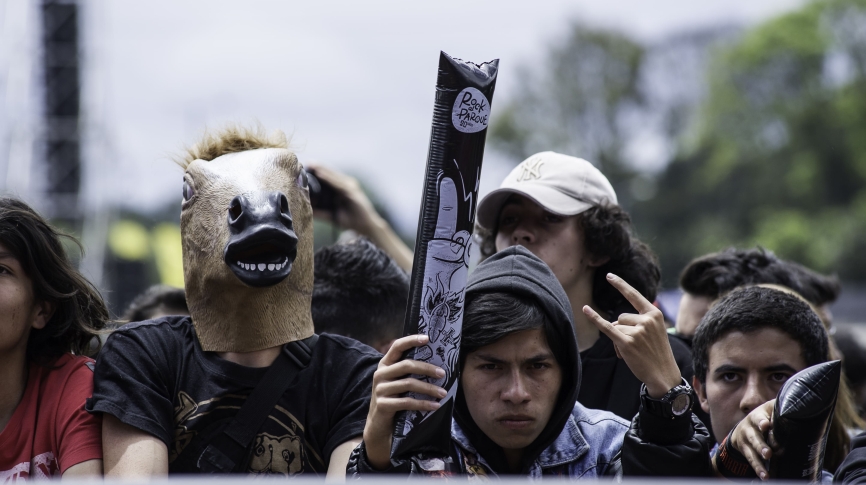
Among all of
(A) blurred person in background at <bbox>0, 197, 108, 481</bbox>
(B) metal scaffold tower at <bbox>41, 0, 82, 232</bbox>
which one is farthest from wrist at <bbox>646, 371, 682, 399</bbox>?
(B) metal scaffold tower at <bbox>41, 0, 82, 232</bbox>

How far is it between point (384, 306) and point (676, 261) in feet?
117

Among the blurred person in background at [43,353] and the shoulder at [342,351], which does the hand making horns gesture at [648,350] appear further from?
the blurred person in background at [43,353]

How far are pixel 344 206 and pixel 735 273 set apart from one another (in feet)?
5.22

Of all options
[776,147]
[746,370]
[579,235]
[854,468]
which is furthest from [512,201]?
[776,147]

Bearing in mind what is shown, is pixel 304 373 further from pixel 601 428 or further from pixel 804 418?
pixel 804 418

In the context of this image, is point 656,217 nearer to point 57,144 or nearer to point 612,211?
point 57,144

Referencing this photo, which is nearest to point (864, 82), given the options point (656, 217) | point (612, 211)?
point (656, 217)

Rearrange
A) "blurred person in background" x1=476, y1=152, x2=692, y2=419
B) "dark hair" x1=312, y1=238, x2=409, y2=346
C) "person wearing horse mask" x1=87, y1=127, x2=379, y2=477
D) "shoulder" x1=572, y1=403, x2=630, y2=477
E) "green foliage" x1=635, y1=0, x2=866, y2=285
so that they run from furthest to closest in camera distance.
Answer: "green foliage" x1=635, y1=0, x2=866, y2=285 → "dark hair" x1=312, y1=238, x2=409, y2=346 → "blurred person in background" x1=476, y1=152, x2=692, y2=419 → "shoulder" x1=572, y1=403, x2=630, y2=477 → "person wearing horse mask" x1=87, y1=127, x2=379, y2=477

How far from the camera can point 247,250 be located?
7.47ft

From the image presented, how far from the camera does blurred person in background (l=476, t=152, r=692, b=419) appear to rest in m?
3.20

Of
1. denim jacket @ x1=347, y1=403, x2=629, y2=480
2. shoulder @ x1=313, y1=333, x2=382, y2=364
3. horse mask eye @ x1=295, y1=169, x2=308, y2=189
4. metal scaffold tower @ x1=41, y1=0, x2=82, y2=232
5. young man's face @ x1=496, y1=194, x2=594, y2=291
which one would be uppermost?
metal scaffold tower @ x1=41, y1=0, x2=82, y2=232

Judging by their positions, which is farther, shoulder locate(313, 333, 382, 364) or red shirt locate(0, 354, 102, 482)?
shoulder locate(313, 333, 382, 364)

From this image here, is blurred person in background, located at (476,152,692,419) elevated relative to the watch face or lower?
elevated

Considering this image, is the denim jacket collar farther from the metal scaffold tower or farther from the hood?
the metal scaffold tower
